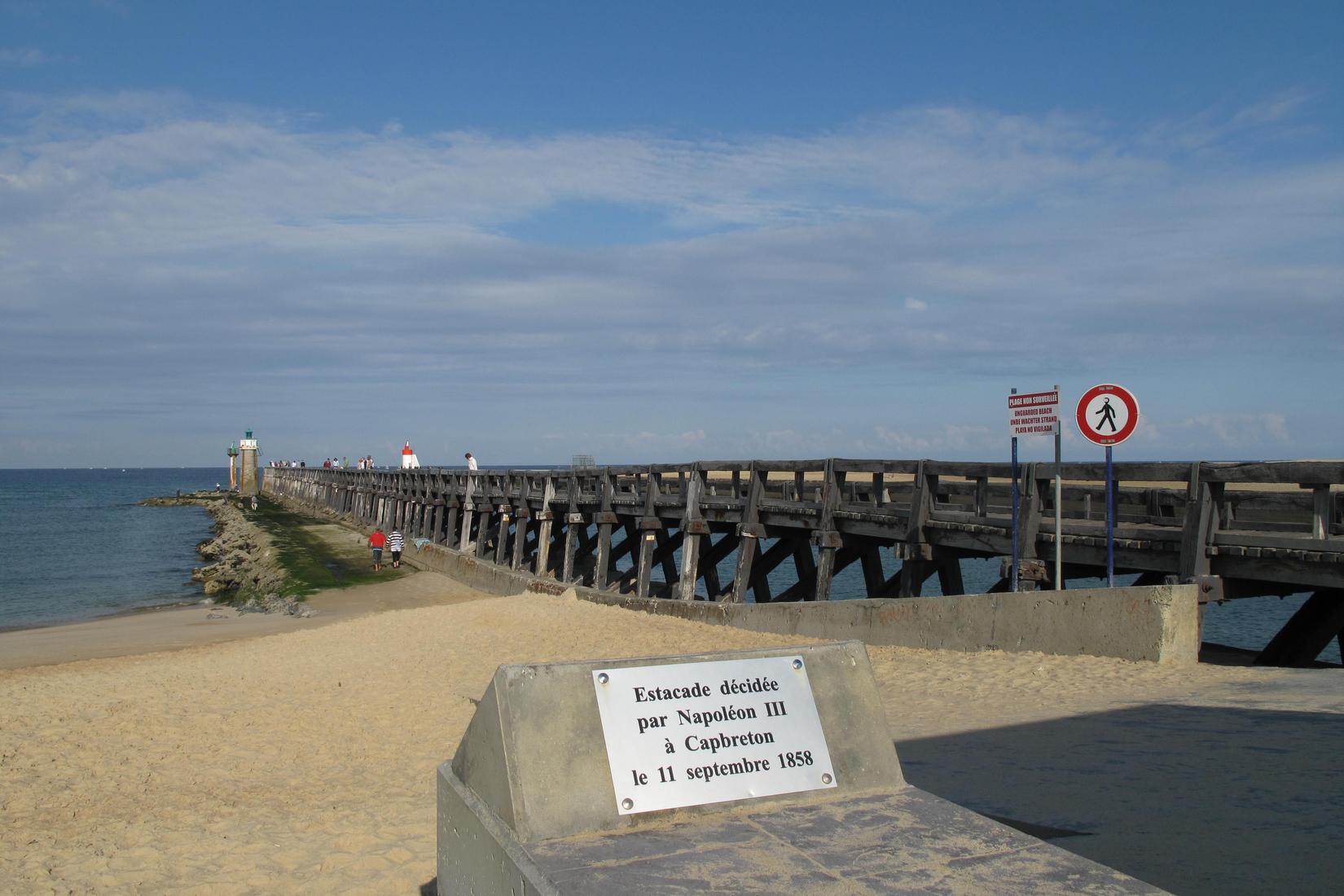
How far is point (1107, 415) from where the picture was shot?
1117 cm

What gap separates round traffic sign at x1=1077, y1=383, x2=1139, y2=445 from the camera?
36.1 ft

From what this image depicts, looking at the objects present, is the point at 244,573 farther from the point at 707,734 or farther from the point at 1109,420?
the point at 707,734

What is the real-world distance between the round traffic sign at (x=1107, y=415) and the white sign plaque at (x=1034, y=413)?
41cm

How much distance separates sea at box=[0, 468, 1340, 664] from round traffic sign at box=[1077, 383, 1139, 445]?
11.7 meters

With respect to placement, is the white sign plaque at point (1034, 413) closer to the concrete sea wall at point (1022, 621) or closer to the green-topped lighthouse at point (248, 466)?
the concrete sea wall at point (1022, 621)

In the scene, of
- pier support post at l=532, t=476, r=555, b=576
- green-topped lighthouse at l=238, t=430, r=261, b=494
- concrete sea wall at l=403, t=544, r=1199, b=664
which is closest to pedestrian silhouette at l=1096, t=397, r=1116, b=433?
concrete sea wall at l=403, t=544, r=1199, b=664

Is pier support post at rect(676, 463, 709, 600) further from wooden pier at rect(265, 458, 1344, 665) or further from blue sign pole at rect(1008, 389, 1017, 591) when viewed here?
blue sign pole at rect(1008, 389, 1017, 591)

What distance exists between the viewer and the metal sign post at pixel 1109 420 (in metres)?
10.9

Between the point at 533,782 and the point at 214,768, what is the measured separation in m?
6.29

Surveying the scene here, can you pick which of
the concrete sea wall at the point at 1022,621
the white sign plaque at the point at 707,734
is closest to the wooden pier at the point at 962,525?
the concrete sea wall at the point at 1022,621

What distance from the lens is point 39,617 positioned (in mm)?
28344

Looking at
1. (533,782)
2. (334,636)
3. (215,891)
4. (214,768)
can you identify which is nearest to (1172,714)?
(533,782)

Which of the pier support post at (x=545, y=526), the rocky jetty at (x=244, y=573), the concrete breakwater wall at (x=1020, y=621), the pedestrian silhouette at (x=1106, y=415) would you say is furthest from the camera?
the rocky jetty at (x=244, y=573)

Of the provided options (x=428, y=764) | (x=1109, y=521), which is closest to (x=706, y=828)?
(x=428, y=764)
